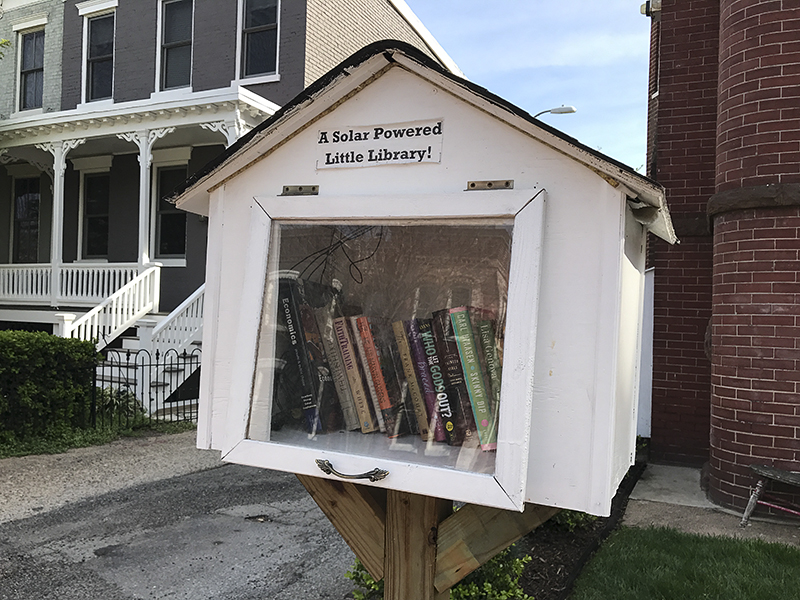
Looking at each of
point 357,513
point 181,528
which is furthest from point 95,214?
point 357,513

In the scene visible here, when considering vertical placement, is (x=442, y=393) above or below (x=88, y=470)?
above

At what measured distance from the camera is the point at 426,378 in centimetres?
178

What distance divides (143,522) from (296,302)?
12.0ft

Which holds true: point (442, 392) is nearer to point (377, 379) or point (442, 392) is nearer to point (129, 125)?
point (377, 379)

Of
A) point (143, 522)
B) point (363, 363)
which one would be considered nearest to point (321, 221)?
point (363, 363)

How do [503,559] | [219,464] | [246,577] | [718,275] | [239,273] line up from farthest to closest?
[219,464], [718,275], [246,577], [503,559], [239,273]

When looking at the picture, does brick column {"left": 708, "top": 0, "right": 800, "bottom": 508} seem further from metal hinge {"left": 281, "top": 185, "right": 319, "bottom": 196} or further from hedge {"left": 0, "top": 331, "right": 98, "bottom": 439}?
hedge {"left": 0, "top": 331, "right": 98, "bottom": 439}

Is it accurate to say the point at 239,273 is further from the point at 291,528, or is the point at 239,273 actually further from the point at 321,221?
the point at 291,528

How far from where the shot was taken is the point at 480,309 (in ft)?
5.78

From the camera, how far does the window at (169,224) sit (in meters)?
12.9

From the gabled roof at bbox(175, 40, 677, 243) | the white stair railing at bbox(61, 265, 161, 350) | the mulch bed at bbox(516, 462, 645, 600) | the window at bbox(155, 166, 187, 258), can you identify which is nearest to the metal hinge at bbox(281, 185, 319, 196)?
the gabled roof at bbox(175, 40, 677, 243)

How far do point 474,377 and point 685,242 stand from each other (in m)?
5.64

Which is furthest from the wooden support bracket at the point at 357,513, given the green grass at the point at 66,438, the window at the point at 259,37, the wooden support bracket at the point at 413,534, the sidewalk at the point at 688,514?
the window at the point at 259,37

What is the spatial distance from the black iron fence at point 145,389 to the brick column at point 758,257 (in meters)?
6.77
